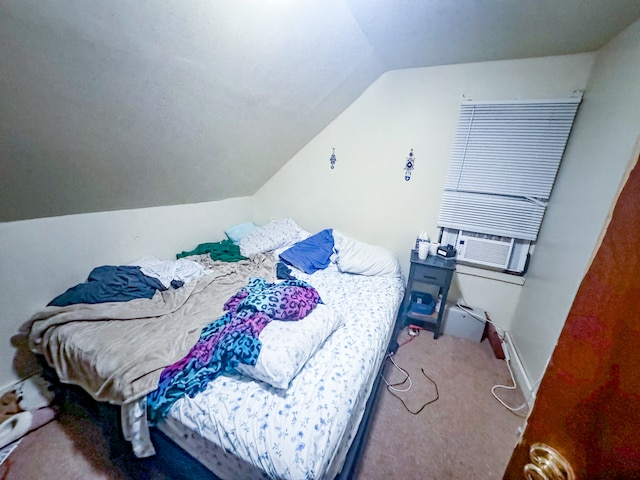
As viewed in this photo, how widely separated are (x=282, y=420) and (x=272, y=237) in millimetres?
1879

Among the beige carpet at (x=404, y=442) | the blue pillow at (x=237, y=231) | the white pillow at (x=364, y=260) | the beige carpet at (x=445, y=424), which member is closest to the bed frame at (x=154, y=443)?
the beige carpet at (x=404, y=442)

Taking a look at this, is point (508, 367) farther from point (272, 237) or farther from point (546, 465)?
point (272, 237)

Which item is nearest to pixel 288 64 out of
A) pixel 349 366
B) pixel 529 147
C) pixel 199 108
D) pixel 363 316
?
pixel 199 108

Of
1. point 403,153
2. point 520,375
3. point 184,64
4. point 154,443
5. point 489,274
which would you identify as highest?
point 184,64

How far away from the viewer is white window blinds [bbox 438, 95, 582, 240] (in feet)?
6.13

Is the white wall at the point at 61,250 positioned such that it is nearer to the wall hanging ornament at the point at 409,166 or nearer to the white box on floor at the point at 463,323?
the wall hanging ornament at the point at 409,166

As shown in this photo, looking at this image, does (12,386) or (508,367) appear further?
(508,367)

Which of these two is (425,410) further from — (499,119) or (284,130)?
(284,130)

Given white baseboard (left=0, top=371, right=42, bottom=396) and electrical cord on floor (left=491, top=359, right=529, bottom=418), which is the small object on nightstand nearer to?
electrical cord on floor (left=491, top=359, right=529, bottom=418)

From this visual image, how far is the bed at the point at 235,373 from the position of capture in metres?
0.87

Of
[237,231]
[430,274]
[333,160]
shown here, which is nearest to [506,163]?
[430,274]

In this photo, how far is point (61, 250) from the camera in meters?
1.68

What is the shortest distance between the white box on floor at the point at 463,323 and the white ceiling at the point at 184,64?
2041 mm

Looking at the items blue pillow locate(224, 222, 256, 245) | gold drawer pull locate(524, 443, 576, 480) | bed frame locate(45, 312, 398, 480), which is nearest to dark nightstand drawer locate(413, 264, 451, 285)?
bed frame locate(45, 312, 398, 480)
